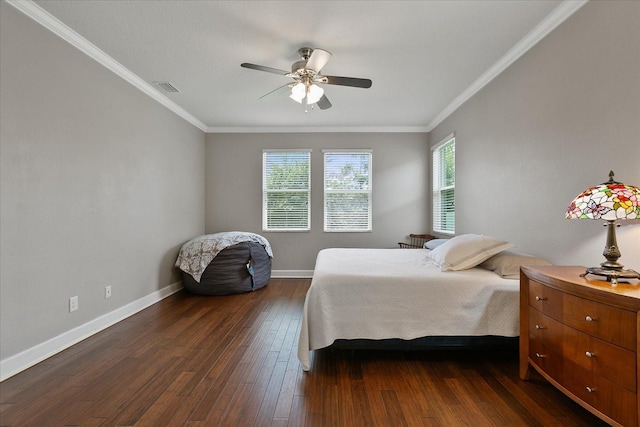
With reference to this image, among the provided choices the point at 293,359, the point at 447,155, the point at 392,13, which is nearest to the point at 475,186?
the point at 447,155

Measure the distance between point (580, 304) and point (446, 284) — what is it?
83 cm

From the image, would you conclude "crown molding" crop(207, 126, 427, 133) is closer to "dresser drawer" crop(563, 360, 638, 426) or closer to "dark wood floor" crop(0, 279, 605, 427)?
"dark wood floor" crop(0, 279, 605, 427)

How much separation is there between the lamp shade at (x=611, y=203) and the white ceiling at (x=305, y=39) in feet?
4.99

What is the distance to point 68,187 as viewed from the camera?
2.62 m

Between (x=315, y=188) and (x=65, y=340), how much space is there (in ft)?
12.6

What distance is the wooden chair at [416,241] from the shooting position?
506 cm

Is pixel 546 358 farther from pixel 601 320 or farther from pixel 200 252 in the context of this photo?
pixel 200 252

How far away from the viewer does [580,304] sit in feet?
4.99

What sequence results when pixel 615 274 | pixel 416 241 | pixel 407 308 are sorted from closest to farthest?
pixel 615 274, pixel 407 308, pixel 416 241

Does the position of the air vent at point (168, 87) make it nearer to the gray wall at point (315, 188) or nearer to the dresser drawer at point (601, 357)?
the gray wall at point (315, 188)

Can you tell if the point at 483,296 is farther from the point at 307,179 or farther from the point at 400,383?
the point at 307,179

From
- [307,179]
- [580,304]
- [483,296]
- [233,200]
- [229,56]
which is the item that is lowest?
[483,296]

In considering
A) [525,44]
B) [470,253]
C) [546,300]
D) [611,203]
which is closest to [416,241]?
[470,253]

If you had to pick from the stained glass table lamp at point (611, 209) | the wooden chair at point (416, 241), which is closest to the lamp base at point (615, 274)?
the stained glass table lamp at point (611, 209)
